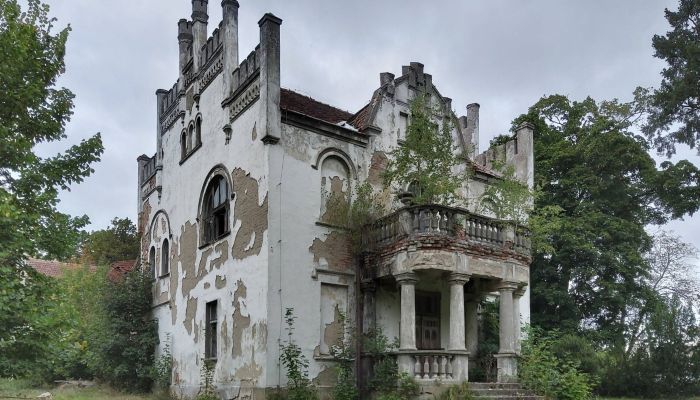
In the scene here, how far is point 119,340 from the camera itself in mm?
23578

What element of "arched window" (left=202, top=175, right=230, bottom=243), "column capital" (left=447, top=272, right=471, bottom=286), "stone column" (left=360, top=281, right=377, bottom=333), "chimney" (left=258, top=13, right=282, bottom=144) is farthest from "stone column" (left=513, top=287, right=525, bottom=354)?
"arched window" (left=202, top=175, right=230, bottom=243)

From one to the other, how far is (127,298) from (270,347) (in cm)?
1075

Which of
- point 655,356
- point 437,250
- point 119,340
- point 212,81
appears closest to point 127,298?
point 119,340

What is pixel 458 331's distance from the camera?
52.9 feet

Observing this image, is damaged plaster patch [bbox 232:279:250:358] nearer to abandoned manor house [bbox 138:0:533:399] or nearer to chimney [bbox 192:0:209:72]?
abandoned manor house [bbox 138:0:533:399]

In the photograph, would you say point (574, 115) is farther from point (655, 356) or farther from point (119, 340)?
point (119, 340)

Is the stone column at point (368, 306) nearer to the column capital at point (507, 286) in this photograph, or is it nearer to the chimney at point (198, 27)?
the column capital at point (507, 286)

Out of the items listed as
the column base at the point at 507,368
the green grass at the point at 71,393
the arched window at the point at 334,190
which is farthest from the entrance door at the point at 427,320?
the green grass at the point at 71,393

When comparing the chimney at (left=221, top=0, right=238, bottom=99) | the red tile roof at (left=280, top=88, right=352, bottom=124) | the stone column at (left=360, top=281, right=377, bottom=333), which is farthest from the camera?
the chimney at (left=221, top=0, right=238, bottom=99)

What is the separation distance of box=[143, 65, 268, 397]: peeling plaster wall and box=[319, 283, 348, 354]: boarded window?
1.82 metres

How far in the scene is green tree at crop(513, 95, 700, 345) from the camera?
3131 cm

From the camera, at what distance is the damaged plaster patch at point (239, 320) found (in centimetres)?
1739

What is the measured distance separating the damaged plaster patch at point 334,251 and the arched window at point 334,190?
0.49 metres

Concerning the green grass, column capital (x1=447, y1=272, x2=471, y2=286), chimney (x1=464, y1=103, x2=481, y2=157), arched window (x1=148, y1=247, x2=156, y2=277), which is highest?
chimney (x1=464, y1=103, x2=481, y2=157)
